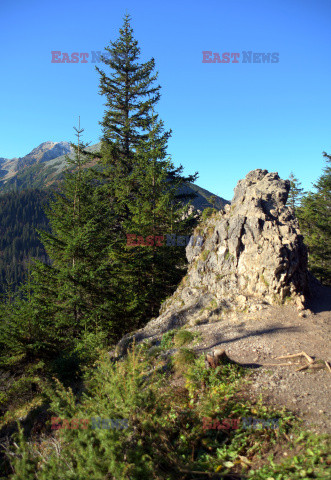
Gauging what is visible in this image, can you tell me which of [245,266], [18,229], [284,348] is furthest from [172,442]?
[18,229]

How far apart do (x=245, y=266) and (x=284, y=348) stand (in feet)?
12.3

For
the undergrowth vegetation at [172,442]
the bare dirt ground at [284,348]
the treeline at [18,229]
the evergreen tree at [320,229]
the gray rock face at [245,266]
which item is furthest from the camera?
the treeline at [18,229]

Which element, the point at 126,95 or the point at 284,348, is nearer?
the point at 284,348

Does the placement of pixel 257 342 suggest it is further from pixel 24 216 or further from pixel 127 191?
pixel 24 216

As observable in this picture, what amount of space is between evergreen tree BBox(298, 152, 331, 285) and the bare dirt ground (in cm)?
1206

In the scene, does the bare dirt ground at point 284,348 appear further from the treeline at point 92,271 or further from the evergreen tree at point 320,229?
the evergreen tree at point 320,229

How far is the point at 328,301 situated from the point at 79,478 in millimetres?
9961

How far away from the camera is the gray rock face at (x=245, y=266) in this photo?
31.1ft

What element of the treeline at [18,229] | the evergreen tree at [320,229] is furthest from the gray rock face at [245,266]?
the treeline at [18,229]

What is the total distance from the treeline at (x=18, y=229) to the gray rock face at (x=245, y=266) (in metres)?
127

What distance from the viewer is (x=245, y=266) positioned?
1026 cm

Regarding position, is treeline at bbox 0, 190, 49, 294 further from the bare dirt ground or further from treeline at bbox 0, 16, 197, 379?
the bare dirt ground

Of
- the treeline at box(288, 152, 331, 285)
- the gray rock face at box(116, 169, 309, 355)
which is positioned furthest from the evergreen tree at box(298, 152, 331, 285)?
the gray rock face at box(116, 169, 309, 355)

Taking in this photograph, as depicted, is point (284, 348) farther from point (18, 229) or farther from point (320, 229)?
point (18, 229)
